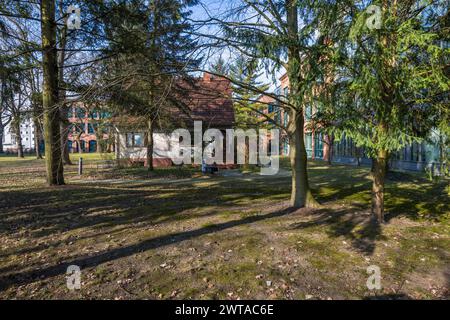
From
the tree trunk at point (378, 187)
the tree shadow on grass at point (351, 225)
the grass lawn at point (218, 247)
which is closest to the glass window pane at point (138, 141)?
the grass lawn at point (218, 247)

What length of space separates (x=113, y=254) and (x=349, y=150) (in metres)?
25.7

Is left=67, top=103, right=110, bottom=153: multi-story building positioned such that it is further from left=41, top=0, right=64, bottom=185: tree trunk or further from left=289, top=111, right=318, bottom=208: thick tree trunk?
left=289, top=111, right=318, bottom=208: thick tree trunk

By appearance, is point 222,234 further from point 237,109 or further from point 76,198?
point 237,109

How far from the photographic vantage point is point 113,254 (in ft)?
17.1

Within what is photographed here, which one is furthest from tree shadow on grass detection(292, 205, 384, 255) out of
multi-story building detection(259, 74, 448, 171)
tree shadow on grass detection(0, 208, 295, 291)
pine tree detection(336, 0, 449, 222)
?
pine tree detection(336, 0, 449, 222)

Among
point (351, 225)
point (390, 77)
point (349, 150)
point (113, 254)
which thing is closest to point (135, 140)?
point (349, 150)

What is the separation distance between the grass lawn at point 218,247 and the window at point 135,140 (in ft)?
44.2

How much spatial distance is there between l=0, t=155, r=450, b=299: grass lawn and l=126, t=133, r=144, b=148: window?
1347 cm

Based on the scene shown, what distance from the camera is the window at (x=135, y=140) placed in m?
23.2

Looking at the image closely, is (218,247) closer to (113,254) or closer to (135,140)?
(113,254)

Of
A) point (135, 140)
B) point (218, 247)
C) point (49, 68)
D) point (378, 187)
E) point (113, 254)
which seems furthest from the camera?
point (135, 140)

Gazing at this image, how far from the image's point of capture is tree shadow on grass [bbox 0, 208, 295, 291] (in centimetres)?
431

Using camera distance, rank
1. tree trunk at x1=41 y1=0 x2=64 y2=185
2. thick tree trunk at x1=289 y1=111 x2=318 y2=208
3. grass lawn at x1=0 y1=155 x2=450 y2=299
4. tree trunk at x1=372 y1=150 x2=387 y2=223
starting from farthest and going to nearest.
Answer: tree trunk at x1=41 y1=0 x2=64 y2=185 → thick tree trunk at x1=289 y1=111 x2=318 y2=208 → tree trunk at x1=372 y1=150 x2=387 y2=223 → grass lawn at x1=0 y1=155 x2=450 y2=299
